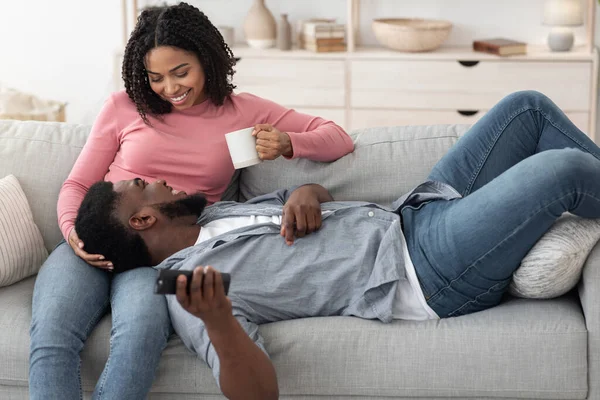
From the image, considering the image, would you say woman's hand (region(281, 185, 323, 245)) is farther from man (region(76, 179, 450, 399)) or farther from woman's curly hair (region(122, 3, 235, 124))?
woman's curly hair (region(122, 3, 235, 124))

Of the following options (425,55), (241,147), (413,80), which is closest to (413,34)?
(425,55)

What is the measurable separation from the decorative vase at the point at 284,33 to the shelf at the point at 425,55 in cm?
4

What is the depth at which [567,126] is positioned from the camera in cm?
209

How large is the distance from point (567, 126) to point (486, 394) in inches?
27.4

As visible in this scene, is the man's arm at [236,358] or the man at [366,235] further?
the man at [366,235]

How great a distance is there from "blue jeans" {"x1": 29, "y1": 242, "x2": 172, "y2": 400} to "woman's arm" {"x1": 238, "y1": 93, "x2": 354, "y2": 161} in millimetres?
562

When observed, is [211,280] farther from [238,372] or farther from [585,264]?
[585,264]

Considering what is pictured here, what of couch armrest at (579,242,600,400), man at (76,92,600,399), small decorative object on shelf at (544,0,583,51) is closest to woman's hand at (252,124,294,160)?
man at (76,92,600,399)

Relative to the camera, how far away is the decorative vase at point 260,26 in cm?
418

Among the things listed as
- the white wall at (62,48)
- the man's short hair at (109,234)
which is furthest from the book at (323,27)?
the man's short hair at (109,234)

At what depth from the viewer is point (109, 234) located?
78.4 inches

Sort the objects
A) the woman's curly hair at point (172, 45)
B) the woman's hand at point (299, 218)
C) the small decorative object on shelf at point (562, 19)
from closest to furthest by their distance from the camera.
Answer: the woman's hand at point (299, 218) → the woman's curly hair at point (172, 45) → the small decorative object on shelf at point (562, 19)

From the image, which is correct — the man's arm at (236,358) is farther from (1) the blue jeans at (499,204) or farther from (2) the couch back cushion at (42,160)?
(2) the couch back cushion at (42,160)

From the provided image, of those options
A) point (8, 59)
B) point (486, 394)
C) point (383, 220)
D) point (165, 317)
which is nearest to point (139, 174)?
point (165, 317)
